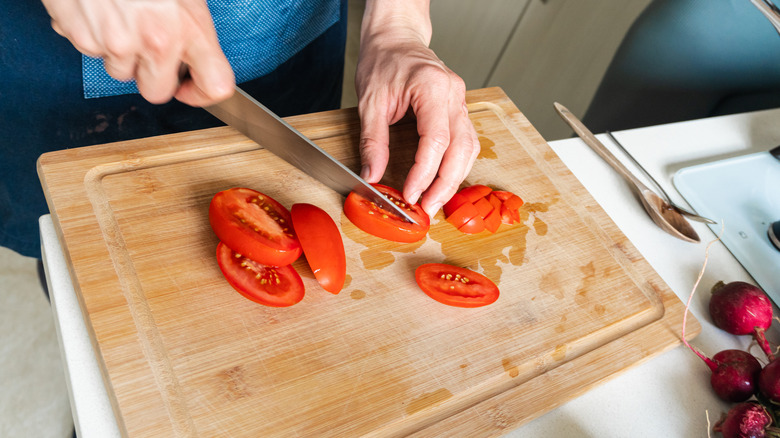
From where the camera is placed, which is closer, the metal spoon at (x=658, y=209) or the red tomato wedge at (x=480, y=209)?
the red tomato wedge at (x=480, y=209)

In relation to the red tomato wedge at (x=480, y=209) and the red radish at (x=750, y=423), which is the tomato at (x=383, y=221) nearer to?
the red tomato wedge at (x=480, y=209)

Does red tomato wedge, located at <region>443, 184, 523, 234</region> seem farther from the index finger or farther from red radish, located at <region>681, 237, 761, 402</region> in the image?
red radish, located at <region>681, 237, 761, 402</region>

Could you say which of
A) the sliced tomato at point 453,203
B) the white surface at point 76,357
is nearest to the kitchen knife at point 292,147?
the sliced tomato at point 453,203

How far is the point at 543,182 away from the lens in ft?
4.40

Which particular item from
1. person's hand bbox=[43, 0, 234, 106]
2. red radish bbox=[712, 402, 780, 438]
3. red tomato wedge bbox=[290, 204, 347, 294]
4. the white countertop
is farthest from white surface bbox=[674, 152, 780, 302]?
person's hand bbox=[43, 0, 234, 106]

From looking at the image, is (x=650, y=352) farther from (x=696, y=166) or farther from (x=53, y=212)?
(x=53, y=212)

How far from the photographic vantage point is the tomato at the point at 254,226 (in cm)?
95

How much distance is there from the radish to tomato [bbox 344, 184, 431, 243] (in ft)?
2.29

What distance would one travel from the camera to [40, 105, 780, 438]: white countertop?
888mm

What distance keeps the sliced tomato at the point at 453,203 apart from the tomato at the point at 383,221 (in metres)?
0.07

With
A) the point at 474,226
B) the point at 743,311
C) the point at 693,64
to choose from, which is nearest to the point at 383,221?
the point at 474,226

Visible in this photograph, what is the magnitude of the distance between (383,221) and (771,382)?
78cm

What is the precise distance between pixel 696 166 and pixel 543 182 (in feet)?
1.74

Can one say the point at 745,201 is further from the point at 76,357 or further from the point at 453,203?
the point at 76,357
